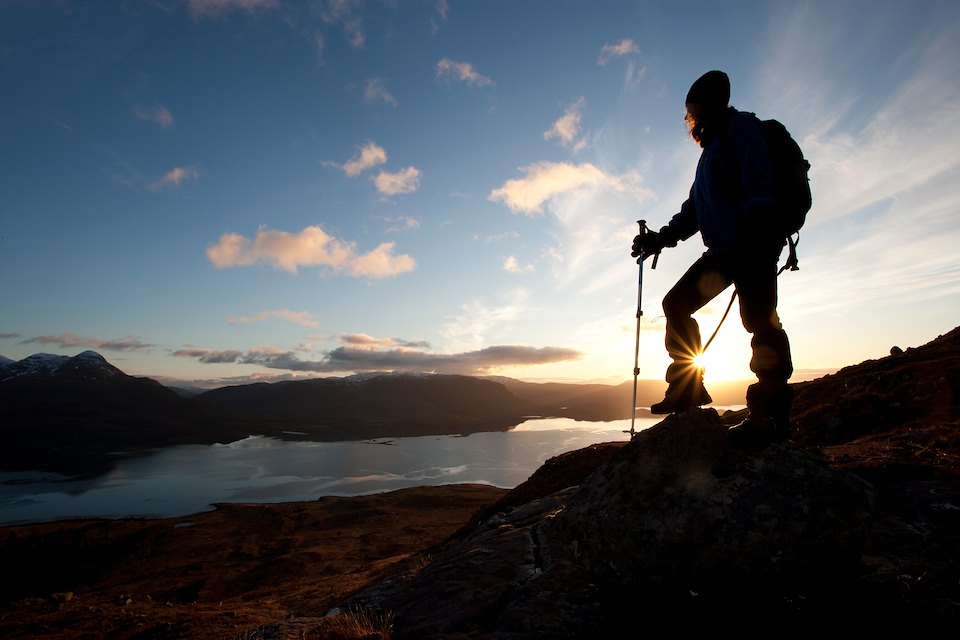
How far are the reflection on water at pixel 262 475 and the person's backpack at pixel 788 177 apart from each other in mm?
61876

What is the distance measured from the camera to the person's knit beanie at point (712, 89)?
432cm

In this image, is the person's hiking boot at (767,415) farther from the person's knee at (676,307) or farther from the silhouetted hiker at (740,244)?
the person's knee at (676,307)

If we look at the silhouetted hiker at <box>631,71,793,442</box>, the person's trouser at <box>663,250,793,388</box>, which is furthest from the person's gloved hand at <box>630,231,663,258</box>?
the person's trouser at <box>663,250,793,388</box>

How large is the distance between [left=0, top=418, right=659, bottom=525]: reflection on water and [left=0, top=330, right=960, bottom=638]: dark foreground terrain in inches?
672

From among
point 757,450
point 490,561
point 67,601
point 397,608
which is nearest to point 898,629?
point 757,450

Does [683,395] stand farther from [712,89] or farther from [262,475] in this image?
[262,475]

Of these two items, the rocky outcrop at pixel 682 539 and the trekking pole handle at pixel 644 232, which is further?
the trekking pole handle at pixel 644 232

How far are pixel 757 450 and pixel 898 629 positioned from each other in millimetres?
1416

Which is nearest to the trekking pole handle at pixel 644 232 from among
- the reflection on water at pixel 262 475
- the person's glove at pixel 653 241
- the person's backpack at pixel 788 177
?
the person's glove at pixel 653 241

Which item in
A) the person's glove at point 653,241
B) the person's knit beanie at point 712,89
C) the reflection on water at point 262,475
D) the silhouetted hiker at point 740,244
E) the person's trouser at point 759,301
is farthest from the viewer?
the reflection on water at point 262,475

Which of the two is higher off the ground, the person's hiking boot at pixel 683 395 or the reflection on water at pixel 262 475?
the person's hiking boot at pixel 683 395

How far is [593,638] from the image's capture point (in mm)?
3514

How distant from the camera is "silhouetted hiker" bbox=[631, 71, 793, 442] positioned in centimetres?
379

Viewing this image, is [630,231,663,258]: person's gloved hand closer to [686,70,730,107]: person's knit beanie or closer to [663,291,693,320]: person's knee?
[663,291,693,320]: person's knee
